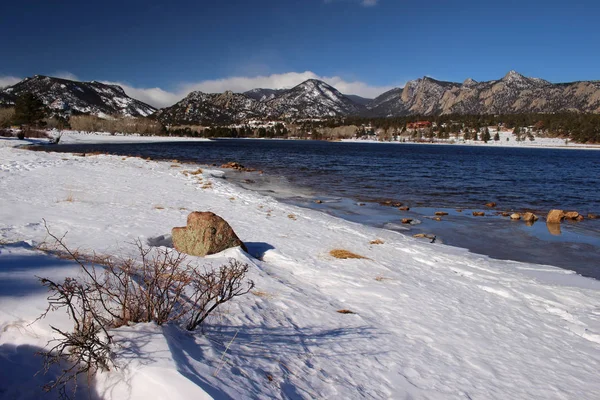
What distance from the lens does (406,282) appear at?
871 cm

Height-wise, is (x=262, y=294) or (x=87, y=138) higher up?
(x=87, y=138)

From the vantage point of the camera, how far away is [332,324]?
607 centimetres

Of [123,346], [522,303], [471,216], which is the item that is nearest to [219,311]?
[123,346]

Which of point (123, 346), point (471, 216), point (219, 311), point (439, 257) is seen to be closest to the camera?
point (123, 346)

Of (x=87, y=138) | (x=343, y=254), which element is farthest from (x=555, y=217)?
(x=87, y=138)

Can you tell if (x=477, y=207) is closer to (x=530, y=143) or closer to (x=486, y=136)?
(x=486, y=136)

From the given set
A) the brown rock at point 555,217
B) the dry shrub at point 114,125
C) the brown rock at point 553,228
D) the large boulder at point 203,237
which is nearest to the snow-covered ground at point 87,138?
the dry shrub at point 114,125

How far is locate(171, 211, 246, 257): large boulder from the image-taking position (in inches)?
368

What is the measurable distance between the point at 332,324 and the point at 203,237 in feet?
15.5

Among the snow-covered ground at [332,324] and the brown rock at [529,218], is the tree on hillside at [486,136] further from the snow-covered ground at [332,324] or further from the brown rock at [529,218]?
the snow-covered ground at [332,324]

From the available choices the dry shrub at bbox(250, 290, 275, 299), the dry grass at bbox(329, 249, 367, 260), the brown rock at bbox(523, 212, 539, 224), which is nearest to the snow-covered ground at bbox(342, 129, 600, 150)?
the brown rock at bbox(523, 212, 539, 224)

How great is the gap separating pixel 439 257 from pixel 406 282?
2.90 m

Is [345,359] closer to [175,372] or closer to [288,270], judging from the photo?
[175,372]

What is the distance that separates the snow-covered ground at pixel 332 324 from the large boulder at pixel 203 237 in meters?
0.41
